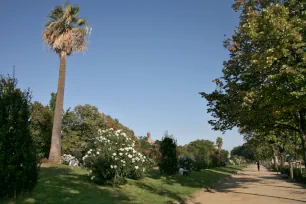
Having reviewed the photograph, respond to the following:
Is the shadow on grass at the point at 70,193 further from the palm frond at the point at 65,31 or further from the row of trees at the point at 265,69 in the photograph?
the palm frond at the point at 65,31

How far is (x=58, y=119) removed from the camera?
20609 millimetres

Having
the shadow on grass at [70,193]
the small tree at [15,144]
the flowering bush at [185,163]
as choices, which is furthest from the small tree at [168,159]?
the small tree at [15,144]

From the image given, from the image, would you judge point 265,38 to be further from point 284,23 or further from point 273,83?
point 273,83

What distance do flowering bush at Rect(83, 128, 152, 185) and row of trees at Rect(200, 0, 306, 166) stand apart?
5.64 metres

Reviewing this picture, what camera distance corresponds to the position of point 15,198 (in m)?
7.62

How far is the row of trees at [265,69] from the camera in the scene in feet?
31.4

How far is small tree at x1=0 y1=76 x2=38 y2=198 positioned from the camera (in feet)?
24.5

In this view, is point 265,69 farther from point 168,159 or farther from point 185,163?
point 185,163

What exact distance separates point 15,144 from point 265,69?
971cm

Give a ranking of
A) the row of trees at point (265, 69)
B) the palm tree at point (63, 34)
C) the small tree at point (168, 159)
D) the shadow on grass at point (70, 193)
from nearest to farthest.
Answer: the shadow on grass at point (70, 193)
the row of trees at point (265, 69)
the small tree at point (168, 159)
the palm tree at point (63, 34)

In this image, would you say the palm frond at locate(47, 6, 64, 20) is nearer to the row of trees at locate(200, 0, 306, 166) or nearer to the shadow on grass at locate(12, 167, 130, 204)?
the row of trees at locate(200, 0, 306, 166)

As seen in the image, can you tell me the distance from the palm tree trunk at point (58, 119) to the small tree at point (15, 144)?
1222cm

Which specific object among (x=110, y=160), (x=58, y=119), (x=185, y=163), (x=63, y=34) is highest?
(x=63, y=34)

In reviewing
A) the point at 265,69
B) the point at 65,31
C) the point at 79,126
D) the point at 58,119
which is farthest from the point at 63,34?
the point at 265,69
